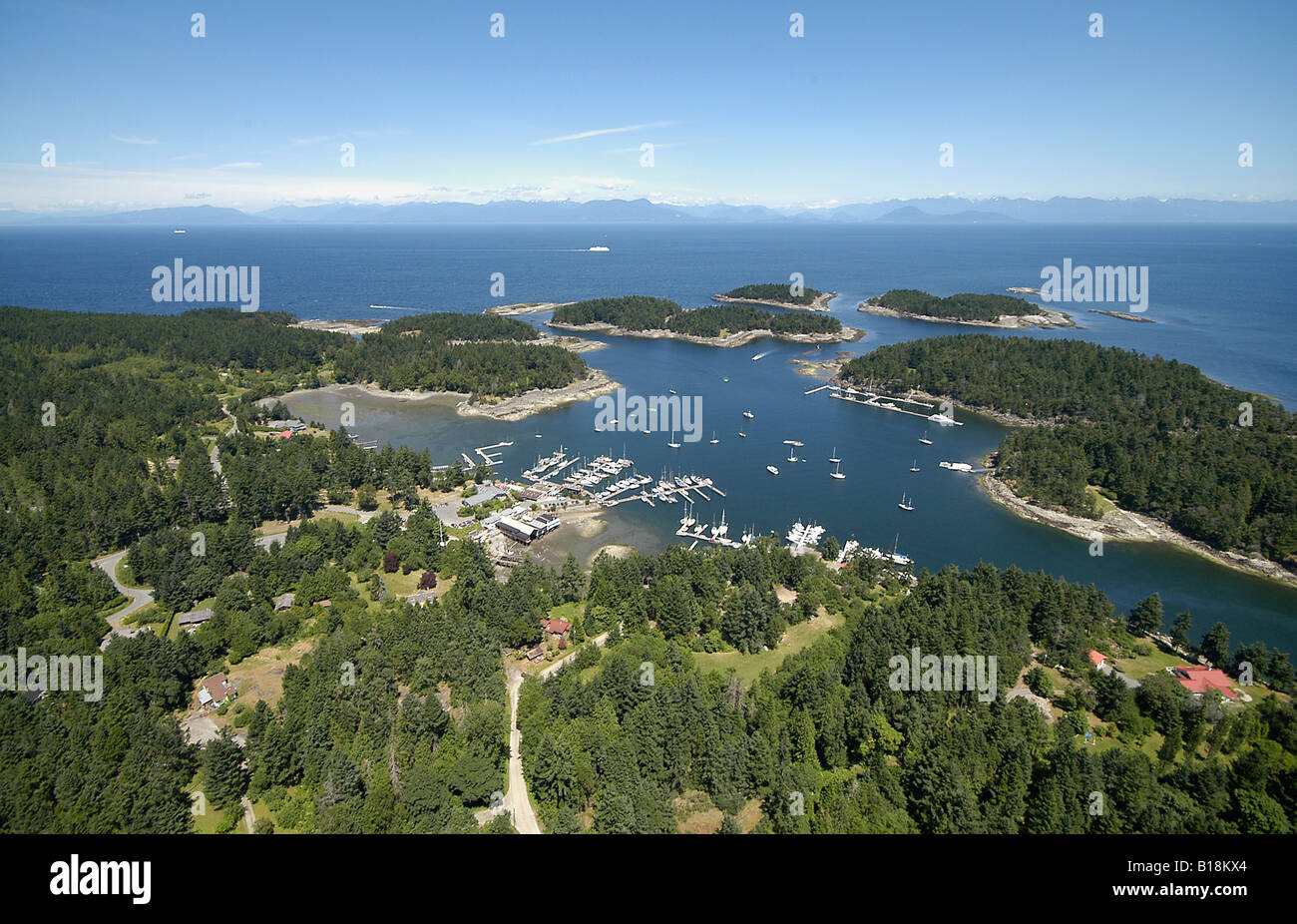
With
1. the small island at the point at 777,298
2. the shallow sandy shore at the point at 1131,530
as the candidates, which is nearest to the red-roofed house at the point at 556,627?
the shallow sandy shore at the point at 1131,530

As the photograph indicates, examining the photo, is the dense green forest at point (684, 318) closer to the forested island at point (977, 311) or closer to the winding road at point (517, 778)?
the forested island at point (977, 311)

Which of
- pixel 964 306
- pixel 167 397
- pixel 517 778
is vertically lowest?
pixel 517 778

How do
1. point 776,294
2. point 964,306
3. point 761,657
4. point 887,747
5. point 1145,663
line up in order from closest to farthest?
point 887,747 < point 1145,663 < point 761,657 < point 964,306 < point 776,294

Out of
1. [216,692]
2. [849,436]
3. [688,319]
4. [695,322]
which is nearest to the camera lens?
[216,692]

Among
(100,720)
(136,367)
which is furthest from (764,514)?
(136,367)

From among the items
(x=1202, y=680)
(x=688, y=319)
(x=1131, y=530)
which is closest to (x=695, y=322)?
(x=688, y=319)

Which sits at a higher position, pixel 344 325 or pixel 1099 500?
pixel 344 325

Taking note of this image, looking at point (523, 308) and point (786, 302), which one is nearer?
point (523, 308)

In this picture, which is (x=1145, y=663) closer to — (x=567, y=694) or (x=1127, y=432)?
(x=567, y=694)
